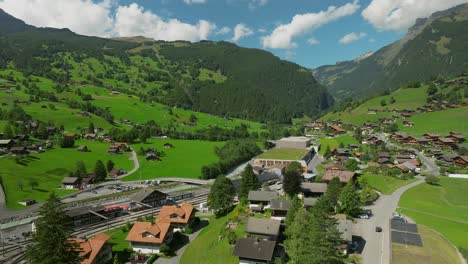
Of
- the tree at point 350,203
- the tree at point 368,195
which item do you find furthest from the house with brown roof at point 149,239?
the tree at point 368,195

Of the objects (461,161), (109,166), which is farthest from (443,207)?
(109,166)

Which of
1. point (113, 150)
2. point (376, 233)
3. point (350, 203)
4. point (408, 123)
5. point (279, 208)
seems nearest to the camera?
point (376, 233)

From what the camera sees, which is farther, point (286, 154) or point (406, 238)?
point (286, 154)

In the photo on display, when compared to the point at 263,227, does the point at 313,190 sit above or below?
above

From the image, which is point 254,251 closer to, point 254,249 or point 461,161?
point 254,249

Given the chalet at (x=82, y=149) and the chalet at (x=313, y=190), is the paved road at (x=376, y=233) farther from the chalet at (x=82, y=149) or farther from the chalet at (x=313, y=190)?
the chalet at (x=82, y=149)

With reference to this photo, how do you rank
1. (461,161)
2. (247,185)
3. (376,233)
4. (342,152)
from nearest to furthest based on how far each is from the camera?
1. (376,233)
2. (247,185)
3. (461,161)
4. (342,152)

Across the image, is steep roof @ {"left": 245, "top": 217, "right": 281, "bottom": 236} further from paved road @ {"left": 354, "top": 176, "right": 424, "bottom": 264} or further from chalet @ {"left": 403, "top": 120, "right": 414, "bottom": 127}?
chalet @ {"left": 403, "top": 120, "right": 414, "bottom": 127}
